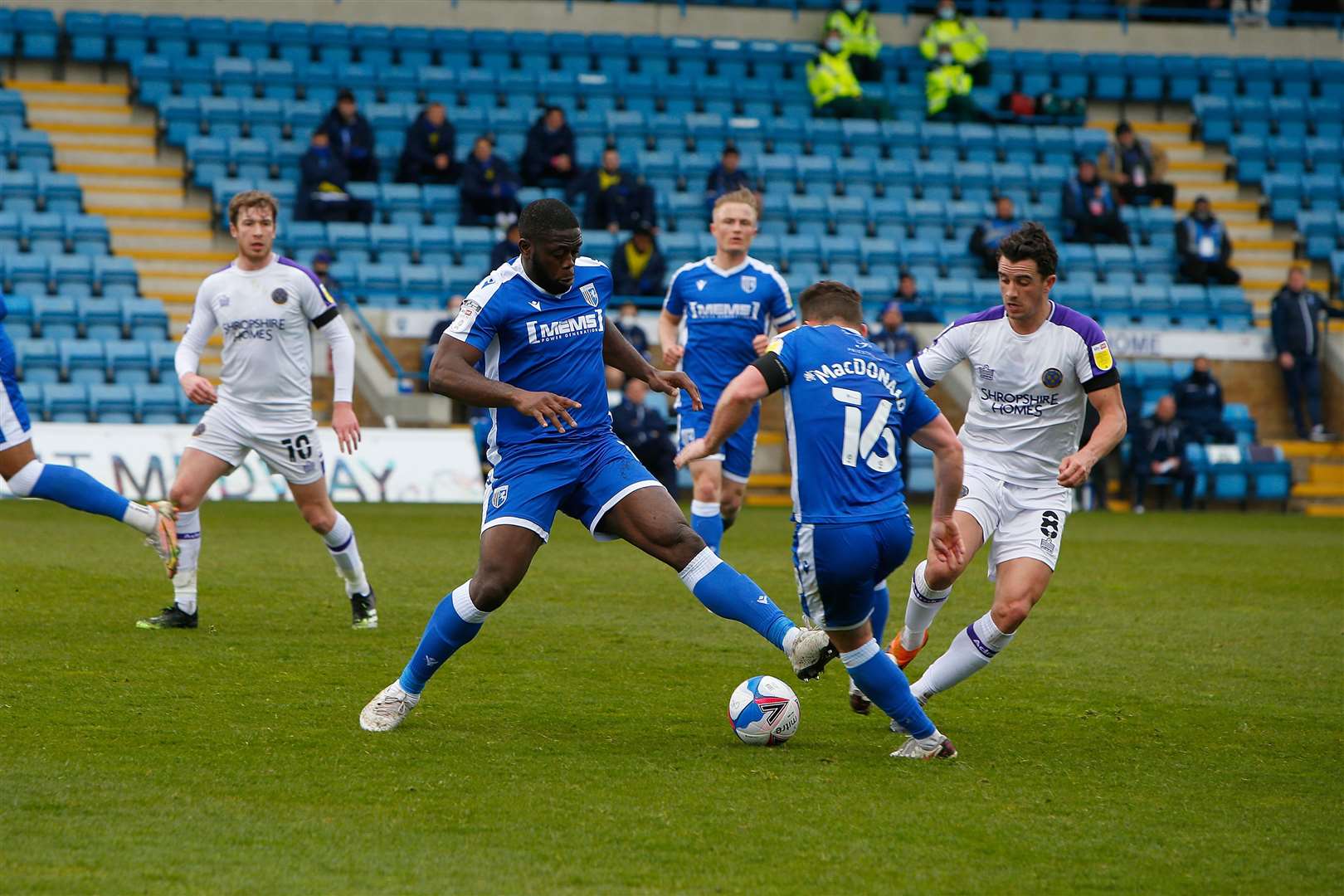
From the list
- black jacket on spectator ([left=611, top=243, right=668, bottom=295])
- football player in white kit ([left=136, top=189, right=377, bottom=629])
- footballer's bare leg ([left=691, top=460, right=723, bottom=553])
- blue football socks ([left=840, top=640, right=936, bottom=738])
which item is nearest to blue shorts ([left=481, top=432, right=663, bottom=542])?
blue football socks ([left=840, top=640, right=936, bottom=738])

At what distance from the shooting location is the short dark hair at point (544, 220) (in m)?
6.28

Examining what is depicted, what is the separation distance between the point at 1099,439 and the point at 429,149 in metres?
17.1

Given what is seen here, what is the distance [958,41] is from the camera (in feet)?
87.4

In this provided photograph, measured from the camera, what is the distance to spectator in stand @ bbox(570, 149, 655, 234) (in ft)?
71.3

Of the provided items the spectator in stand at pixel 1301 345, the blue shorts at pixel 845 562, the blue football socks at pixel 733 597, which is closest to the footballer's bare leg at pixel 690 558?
the blue football socks at pixel 733 597

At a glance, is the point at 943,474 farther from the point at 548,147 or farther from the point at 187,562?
the point at 548,147

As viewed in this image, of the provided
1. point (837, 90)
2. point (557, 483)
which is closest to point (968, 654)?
point (557, 483)

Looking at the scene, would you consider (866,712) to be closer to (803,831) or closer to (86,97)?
(803,831)

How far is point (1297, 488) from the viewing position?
21953 mm

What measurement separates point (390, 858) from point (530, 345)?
2451 mm

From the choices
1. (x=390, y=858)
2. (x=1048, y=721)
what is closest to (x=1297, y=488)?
(x=1048, y=721)

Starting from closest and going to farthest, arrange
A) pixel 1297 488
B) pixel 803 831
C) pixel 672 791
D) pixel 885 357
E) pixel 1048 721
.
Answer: pixel 803 831 → pixel 672 791 → pixel 885 357 → pixel 1048 721 → pixel 1297 488

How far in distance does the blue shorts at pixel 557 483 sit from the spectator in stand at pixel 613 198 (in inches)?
599

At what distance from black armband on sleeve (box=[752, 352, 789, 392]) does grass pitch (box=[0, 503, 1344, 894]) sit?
139 cm
